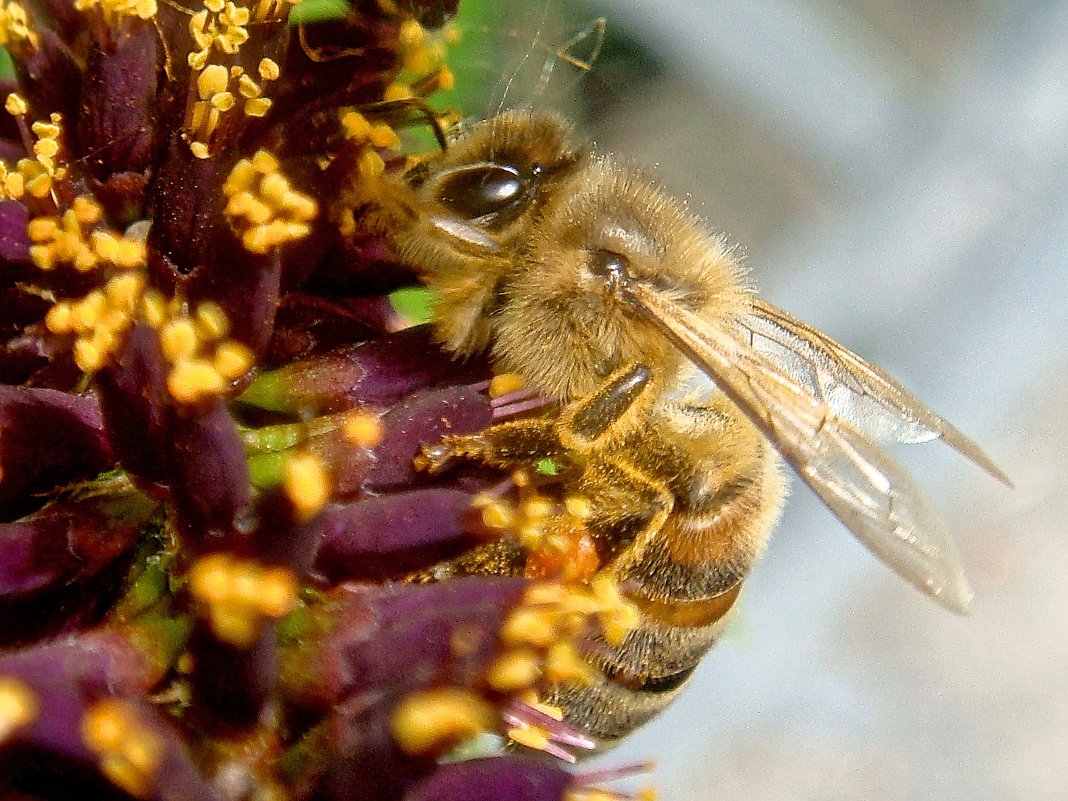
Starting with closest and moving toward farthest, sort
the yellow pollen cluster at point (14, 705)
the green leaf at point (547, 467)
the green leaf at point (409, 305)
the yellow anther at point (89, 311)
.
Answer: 1. the yellow pollen cluster at point (14, 705)
2. the yellow anther at point (89, 311)
3. the green leaf at point (547, 467)
4. the green leaf at point (409, 305)

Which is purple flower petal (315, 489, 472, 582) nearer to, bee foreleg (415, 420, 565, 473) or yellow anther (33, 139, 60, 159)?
bee foreleg (415, 420, 565, 473)

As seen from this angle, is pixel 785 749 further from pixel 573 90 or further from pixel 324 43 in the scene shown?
pixel 324 43

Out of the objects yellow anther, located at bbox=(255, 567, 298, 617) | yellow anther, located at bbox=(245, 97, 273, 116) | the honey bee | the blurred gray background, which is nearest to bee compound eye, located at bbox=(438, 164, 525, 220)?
the honey bee

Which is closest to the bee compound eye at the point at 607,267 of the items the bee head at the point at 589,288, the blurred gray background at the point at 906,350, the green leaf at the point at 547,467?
the bee head at the point at 589,288

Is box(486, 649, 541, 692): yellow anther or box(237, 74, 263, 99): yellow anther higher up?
box(237, 74, 263, 99): yellow anther

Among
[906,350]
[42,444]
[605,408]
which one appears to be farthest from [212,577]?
[906,350]

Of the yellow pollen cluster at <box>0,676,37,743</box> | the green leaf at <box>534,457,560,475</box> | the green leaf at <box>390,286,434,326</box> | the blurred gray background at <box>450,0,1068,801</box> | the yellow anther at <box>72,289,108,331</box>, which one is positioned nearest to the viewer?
the yellow pollen cluster at <box>0,676,37,743</box>

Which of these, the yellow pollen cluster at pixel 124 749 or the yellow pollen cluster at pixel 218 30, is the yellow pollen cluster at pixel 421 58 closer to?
the yellow pollen cluster at pixel 218 30
